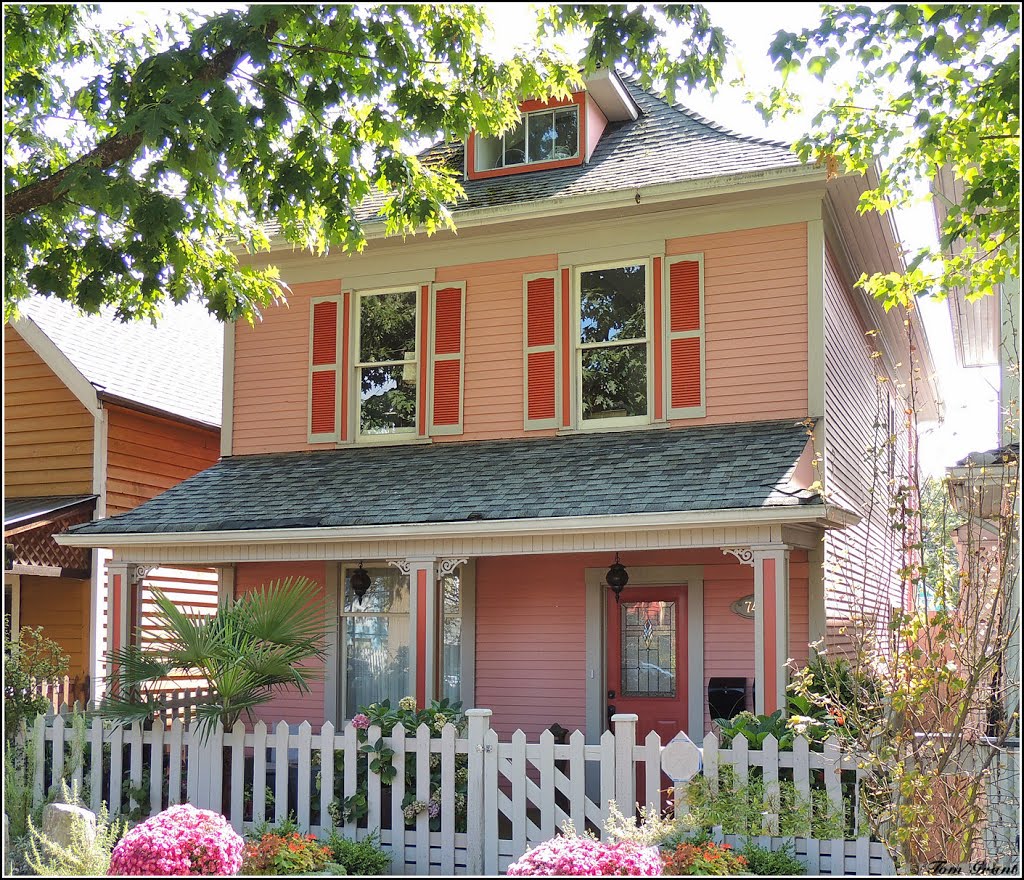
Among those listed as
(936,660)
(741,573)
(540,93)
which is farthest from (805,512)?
(540,93)

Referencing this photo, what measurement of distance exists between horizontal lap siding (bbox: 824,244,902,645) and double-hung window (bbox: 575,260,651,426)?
77.7 inches

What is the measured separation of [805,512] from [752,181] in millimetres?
3849

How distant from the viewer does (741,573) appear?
1192 cm

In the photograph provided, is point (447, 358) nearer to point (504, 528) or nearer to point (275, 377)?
point (275, 377)

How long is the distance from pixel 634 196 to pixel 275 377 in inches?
199

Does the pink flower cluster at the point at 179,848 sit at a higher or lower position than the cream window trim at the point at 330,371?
lower

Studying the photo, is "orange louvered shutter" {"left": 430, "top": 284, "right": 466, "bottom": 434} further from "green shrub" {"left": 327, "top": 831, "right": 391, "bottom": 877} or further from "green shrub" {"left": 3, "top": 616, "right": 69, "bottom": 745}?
"green shrub" {"left": 327, "top": 831, "right": 391, "bottom": 877}

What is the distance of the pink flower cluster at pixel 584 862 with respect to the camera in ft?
17.6

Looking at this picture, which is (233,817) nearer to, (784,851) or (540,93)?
(784,851)

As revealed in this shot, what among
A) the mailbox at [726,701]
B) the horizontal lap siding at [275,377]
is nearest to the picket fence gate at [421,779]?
the mailbox at [726,701]

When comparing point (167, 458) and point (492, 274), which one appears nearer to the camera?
point (492, 274)

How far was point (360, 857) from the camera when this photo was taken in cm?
815

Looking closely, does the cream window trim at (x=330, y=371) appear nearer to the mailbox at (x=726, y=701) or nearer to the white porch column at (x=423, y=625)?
the white porch column at (x=423, y=625)

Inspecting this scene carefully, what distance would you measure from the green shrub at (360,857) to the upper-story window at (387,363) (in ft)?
19.6
